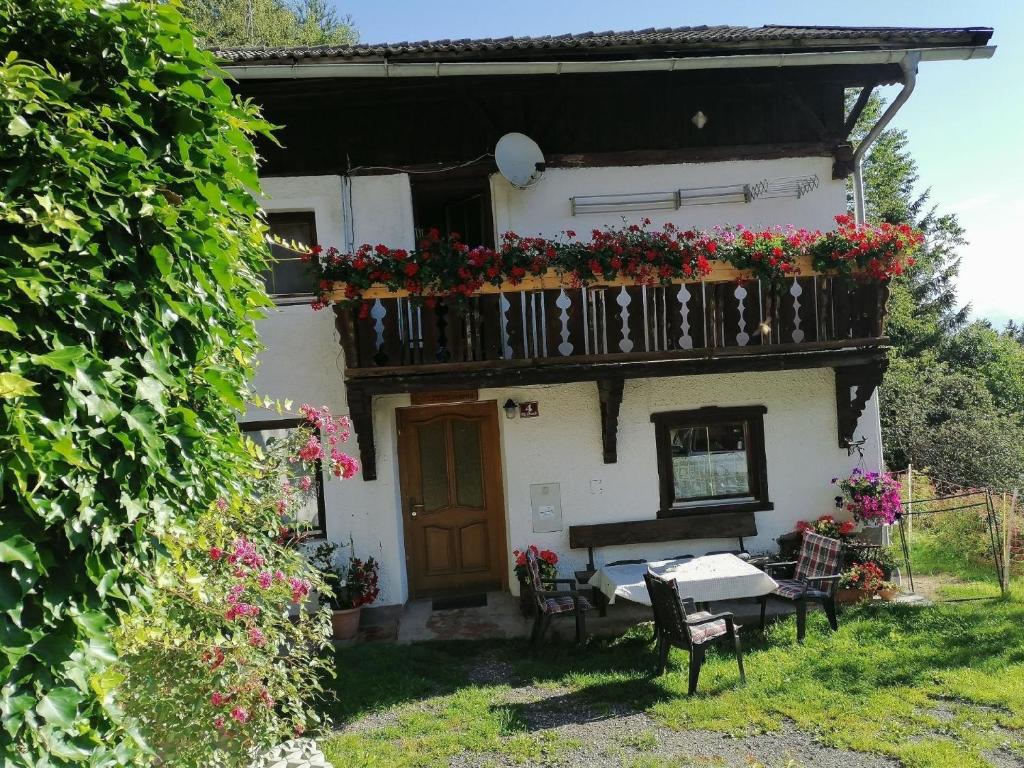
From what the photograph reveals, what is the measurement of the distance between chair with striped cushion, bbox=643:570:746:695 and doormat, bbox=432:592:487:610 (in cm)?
276

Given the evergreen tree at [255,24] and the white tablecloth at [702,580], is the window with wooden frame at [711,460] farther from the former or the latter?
the evergreen tree at [255,24]

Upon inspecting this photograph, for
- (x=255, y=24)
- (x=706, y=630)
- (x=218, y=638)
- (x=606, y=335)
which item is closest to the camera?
(x=218, y=638)

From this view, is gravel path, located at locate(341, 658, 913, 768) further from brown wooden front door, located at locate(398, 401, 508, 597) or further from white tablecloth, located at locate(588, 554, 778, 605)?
brown wooden front door, located at locate(398, 401, 508, 597)

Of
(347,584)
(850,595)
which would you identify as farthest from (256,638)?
(850,595)

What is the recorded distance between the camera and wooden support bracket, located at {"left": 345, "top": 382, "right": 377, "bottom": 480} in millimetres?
7539

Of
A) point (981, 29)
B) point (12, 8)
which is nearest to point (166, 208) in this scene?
point (12, 8)

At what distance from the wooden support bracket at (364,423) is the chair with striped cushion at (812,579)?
4.49 m

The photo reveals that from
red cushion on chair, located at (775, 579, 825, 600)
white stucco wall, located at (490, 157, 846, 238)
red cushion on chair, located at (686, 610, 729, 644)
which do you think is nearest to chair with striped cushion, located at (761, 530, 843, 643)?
red cushion on chair, located at (775, 579, 825, 600)

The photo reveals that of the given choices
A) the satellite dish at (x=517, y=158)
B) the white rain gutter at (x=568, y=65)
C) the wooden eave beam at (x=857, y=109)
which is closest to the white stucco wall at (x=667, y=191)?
the satellite dish at (x=517, y=158)

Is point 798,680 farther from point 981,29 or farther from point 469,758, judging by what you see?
point 981,29

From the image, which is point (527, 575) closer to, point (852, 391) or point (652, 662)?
point (652, 662)

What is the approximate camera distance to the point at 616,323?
25.8 ft

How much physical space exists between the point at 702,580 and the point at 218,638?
4.76m

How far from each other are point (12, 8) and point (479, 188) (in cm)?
673
